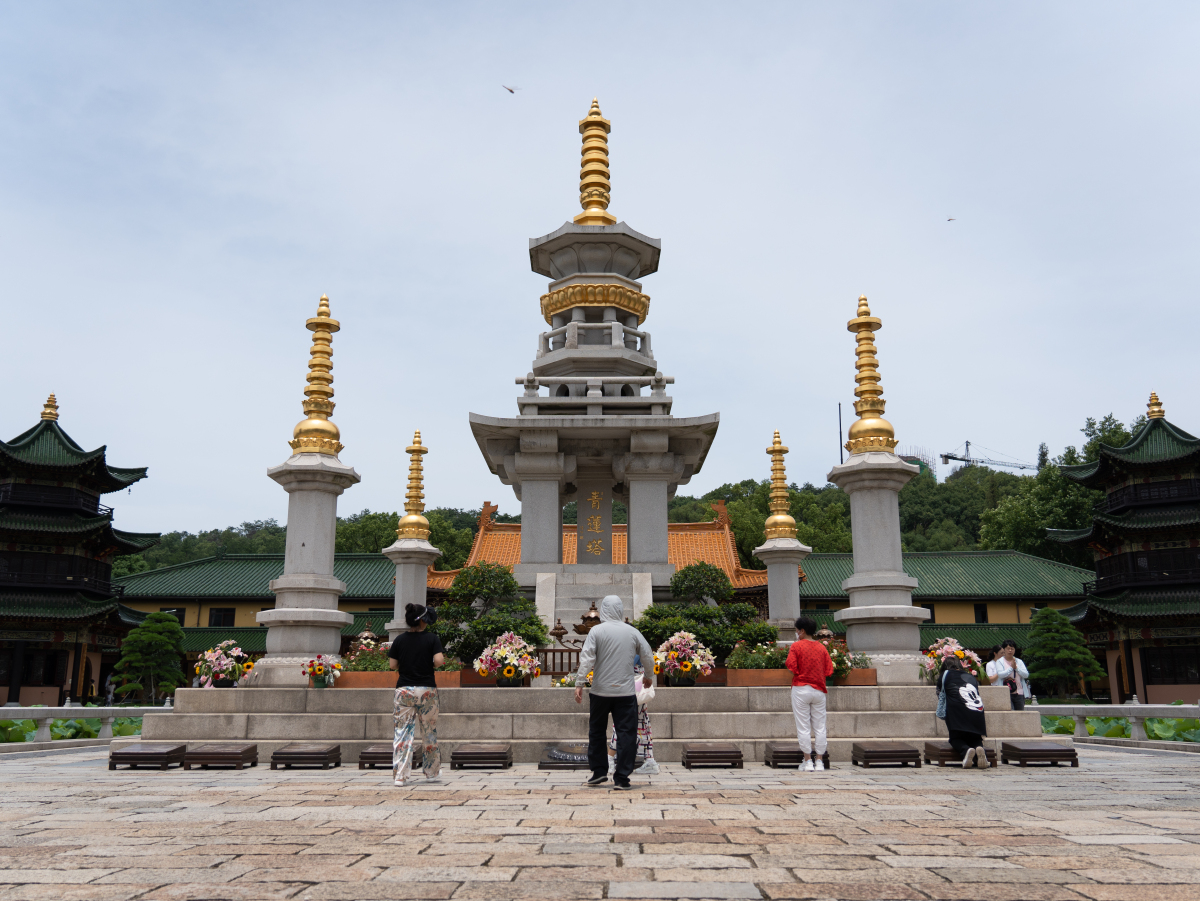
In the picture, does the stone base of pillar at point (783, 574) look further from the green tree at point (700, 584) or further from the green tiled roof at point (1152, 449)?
the green tiled roof at point (1152, 449)

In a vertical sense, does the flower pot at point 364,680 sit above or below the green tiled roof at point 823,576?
below

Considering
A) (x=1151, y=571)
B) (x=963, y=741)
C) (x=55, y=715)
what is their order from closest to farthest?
(x=963, y=741), (x=55, y=715), (x=1151, y=571)

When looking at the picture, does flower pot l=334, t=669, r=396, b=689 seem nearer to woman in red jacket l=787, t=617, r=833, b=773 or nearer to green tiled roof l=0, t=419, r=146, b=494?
woman in red jacket l=787, t=617, r=833, b=773

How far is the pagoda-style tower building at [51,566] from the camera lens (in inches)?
1404

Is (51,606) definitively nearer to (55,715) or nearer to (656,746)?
(55,715)

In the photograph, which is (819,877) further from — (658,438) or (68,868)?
(658,438)

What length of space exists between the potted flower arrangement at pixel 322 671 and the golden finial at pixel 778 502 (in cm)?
1183

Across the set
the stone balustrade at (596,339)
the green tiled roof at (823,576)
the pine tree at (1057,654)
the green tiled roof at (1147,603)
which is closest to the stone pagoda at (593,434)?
the stone balustrade at (596,339)

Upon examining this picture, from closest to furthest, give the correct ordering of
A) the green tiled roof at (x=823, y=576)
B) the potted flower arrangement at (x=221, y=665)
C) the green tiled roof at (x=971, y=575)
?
1. the potted flower arrangement at (x=221, y=665)
2. the green tiled roof at (x=971, y=575)
3. the green tiled roof at (x=823, y=576)

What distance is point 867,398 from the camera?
1681 cm

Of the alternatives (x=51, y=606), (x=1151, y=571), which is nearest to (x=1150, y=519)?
(x=1151, y=571)

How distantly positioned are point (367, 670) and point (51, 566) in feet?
97.3

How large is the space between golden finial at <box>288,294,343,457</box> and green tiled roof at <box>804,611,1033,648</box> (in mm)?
26302

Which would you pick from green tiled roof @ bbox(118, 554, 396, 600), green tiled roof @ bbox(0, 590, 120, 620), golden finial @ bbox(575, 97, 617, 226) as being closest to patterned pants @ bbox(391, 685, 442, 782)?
golden finial @ bbox(575, 97, 617, 226)
